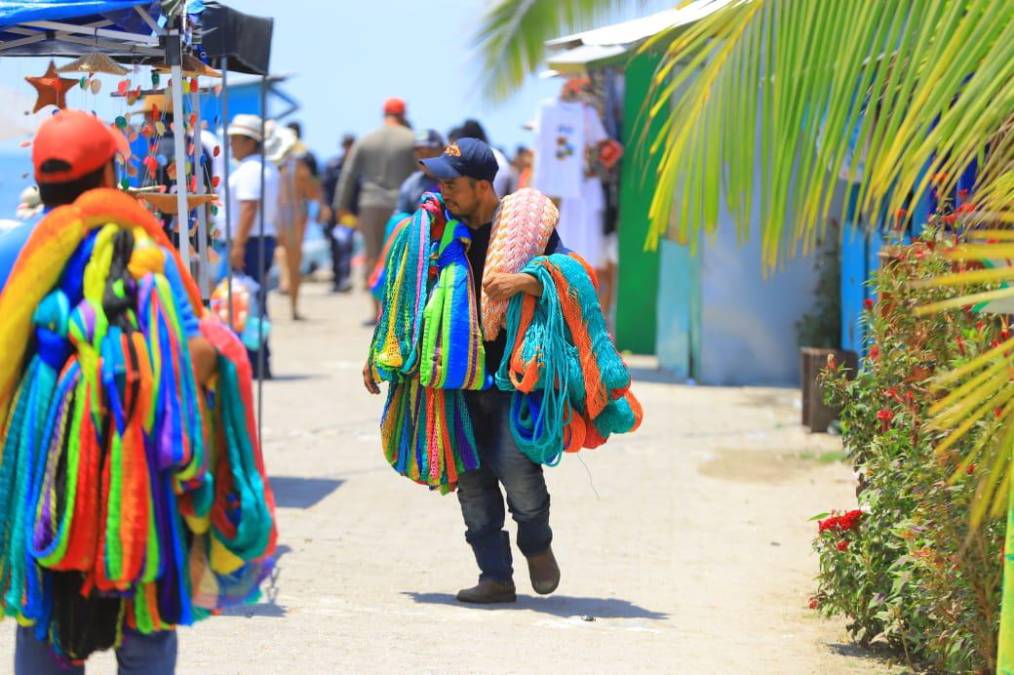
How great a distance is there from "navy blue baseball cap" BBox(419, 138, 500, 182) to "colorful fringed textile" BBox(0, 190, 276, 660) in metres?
2.28

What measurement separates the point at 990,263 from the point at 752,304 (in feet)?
21.0

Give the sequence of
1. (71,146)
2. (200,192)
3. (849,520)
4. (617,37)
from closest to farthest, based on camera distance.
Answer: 1. (71,146)
2. (849,520)
3. (200,192)
4. (617,37)

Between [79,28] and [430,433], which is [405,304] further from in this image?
[79,28]

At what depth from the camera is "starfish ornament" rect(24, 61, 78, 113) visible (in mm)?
6328

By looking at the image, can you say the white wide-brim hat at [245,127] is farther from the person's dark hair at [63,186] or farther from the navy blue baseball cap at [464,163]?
the person's dark hair at [63,186]

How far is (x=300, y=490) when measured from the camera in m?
8.34

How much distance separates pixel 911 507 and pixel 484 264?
1.76 metres

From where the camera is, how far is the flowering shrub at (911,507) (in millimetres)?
4590

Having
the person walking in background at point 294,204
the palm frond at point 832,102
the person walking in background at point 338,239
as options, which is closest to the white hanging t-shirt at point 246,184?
the person walking in background at point 294,204

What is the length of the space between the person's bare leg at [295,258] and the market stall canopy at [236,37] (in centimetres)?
831

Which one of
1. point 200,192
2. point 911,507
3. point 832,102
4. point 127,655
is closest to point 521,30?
point 200,192

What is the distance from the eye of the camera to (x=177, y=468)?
333 centimetres

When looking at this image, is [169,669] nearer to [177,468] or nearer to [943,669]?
[177,468]

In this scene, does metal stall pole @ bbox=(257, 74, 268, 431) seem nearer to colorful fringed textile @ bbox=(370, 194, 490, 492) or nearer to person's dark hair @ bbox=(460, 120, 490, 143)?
colorful fringed textile @ bbox=(370, 194, 490, 492)
